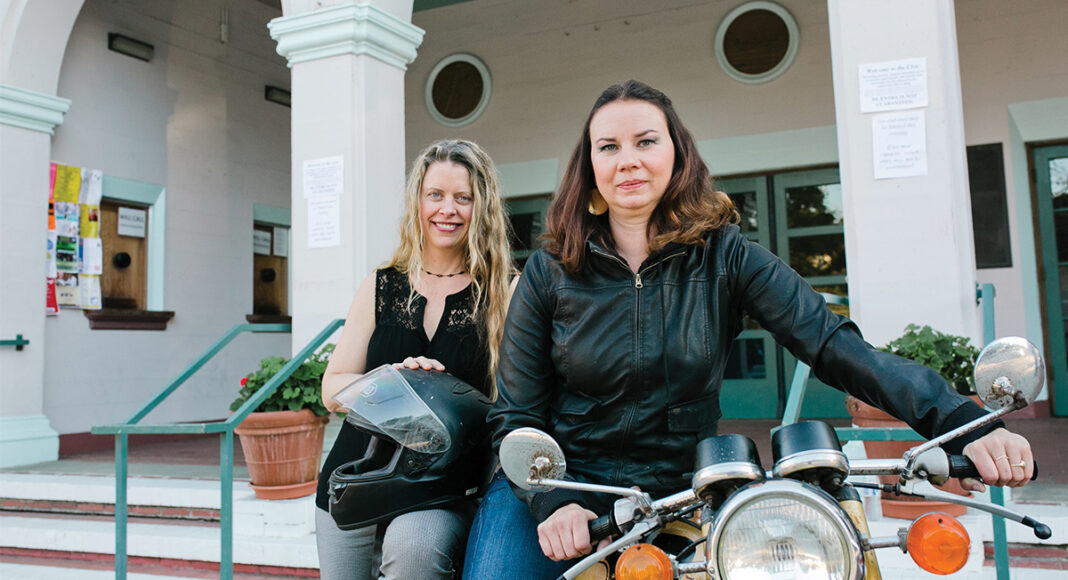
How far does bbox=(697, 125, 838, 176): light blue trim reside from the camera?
23.1ft

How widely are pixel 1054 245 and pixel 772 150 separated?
2270 millimetres

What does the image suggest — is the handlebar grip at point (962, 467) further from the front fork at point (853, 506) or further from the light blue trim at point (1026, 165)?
the light blue trim at point (1026, 165)

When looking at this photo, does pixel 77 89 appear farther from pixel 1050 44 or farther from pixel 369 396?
pixel 1050 44

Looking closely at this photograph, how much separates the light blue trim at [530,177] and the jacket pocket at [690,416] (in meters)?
6.55

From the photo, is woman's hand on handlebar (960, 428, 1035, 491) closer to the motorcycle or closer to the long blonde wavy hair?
the motorcycle

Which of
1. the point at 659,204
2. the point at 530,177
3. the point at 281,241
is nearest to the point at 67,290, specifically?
the point at 281,241

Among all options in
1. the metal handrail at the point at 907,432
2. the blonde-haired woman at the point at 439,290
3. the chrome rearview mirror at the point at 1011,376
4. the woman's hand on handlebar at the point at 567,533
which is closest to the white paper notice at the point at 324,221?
the blonde-haired woman at the point at 439,290

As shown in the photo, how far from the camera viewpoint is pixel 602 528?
1.23m

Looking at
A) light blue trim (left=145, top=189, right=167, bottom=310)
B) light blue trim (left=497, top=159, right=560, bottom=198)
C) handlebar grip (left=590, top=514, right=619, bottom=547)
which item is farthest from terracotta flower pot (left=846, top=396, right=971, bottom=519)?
light blue trim (left=145, top=189, right=167, bottom=310)

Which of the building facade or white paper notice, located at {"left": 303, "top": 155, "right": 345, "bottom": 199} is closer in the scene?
the building facade

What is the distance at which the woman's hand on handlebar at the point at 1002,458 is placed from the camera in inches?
46.1

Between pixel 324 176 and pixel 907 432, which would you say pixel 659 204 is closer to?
pixel 907 432

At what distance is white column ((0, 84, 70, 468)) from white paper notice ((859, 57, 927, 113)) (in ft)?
19.4

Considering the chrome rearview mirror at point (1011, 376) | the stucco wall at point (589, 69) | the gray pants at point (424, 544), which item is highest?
the stucco wall at point (589, 69)
